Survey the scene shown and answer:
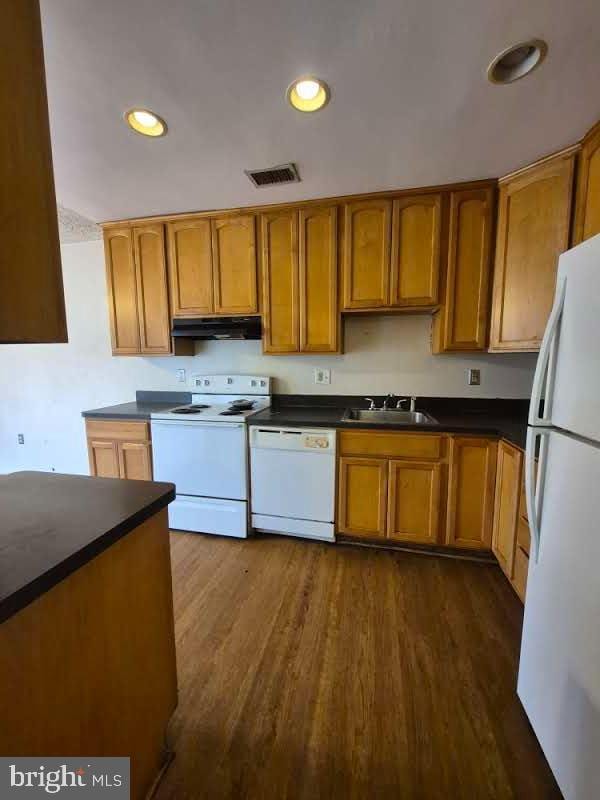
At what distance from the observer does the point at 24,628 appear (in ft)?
2.14

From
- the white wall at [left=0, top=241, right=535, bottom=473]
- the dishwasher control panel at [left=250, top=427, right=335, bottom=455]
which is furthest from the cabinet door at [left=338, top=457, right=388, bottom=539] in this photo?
the white wall at [left=0, top=241, right=535, bottom=473]

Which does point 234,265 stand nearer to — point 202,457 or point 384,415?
point 202,457

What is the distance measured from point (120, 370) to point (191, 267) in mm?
1334

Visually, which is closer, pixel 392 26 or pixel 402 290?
pixel 392 26

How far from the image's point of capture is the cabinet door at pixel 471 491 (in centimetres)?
212

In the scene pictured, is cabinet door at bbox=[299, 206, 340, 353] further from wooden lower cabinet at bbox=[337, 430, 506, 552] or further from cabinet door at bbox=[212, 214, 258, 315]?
wooden lower cabinet at bbox=[337, 430, 506, 552]

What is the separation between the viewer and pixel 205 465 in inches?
99.9

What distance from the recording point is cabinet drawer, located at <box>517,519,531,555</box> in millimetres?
1633

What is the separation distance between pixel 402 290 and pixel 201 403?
1893mm

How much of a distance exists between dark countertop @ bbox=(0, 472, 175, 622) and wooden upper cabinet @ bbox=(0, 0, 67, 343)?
0.45 metres

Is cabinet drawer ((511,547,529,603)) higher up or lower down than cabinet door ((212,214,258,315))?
lower down

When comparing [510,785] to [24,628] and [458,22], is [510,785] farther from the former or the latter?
[458,22]

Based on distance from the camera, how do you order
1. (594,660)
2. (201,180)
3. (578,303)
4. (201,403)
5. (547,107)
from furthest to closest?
(201,403) → (201,180) → (547,107) → (578,303) → (594,660)

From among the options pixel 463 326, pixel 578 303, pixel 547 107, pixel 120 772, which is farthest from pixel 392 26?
pixel 120 772
